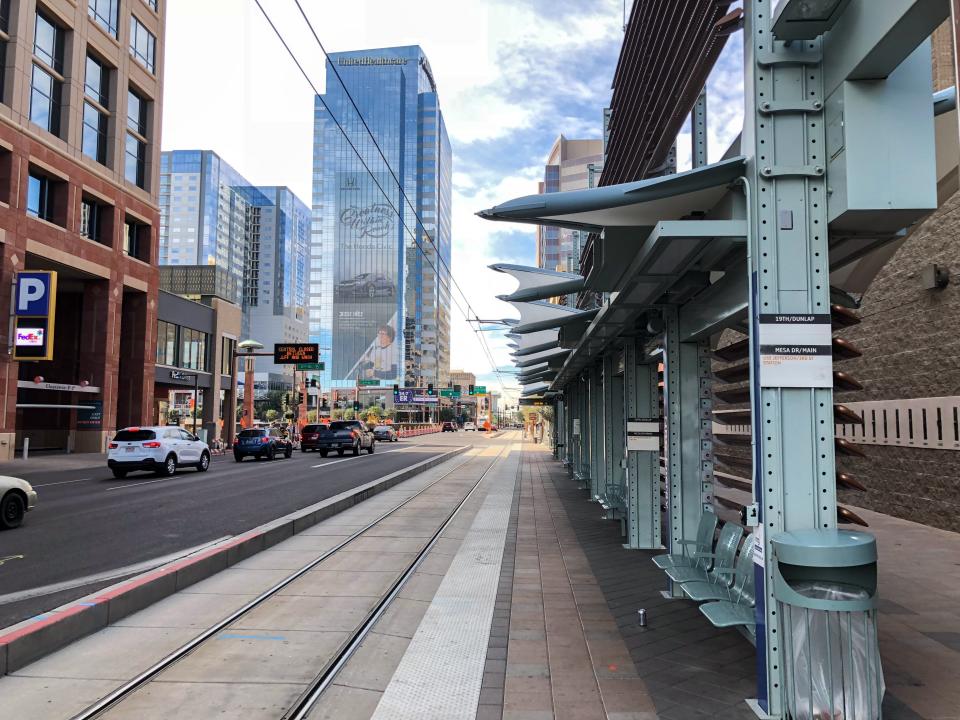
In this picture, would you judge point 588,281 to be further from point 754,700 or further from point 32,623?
point 32,623

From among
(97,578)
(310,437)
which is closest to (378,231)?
(310,437)

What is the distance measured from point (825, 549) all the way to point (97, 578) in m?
7.58

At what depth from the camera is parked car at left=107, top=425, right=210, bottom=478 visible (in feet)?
71.8

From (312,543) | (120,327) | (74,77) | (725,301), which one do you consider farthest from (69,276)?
(725,301)

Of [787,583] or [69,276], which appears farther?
[69,276]

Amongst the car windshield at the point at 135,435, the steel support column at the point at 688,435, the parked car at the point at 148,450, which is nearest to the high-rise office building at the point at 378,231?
the parked car at the point at 148,450

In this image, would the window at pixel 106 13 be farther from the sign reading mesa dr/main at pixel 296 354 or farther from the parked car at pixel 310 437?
the sign reading mesa dr/main at pixel 296 354

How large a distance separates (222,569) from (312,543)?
2.00m

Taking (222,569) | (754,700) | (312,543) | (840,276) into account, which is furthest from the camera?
(312,543)

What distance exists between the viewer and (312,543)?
1043 centimetres

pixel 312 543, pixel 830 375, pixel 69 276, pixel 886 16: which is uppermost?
pixel 69 276

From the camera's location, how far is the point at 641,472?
10.0 metres

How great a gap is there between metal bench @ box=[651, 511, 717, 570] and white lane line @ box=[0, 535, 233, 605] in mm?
6003

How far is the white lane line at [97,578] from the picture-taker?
7110 mm
